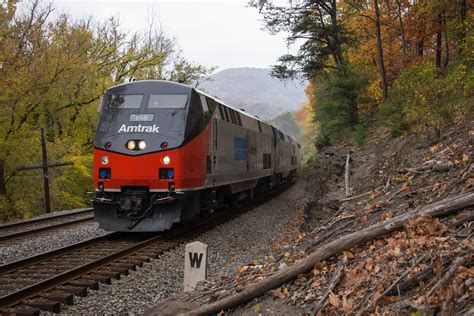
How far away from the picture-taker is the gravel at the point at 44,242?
9.85 meters

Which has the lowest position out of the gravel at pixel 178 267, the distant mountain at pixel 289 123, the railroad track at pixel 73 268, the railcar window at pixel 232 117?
the gravel at pixel 178 267

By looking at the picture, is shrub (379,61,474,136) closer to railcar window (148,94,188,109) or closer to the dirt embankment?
the dirt embankment

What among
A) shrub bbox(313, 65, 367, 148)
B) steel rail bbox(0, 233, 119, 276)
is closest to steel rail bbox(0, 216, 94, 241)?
steel rail bbox(0, 233, 119, 276)

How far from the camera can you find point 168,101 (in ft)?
36.9

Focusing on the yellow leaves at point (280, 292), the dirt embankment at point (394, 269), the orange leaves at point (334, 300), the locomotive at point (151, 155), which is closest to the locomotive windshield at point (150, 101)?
the locomotive at point (151, 155)

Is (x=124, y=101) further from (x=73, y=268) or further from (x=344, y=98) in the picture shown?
(x=344, y=98)

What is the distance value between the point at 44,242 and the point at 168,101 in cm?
467

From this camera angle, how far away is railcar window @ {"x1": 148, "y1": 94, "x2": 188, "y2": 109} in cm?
1114

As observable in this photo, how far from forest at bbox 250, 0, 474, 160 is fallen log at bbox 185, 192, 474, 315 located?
6.64m

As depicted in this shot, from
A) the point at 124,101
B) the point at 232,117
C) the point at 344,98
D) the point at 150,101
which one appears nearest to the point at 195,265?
the point at 150,101

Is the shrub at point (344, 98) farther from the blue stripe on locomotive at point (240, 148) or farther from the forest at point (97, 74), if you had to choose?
the blue stripe on locomotive at point (240, 148)

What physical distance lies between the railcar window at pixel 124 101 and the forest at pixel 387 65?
24.5 ft

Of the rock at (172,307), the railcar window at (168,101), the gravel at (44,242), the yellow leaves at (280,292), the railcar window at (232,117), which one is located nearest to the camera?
the yellow leaves at (280,292)

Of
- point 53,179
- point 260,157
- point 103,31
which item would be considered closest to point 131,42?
point 103,31
